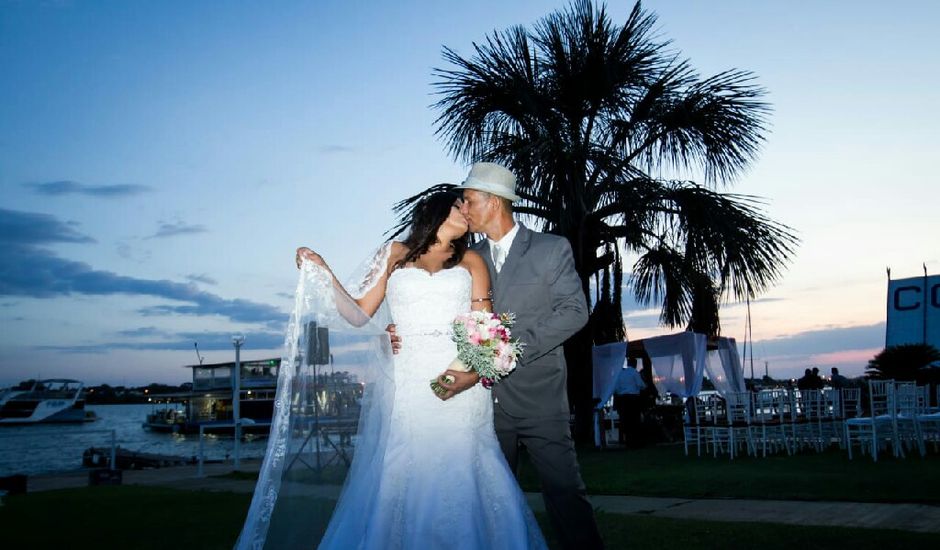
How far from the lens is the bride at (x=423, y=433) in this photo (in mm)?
2980

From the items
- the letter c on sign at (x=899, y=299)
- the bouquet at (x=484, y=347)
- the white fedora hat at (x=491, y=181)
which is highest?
the letter c on sign at (x=899, y=299)

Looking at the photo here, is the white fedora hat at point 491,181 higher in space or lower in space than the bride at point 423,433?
higher

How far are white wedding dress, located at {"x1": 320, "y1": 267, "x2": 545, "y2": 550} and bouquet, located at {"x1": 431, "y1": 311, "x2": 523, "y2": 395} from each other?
0.16 m

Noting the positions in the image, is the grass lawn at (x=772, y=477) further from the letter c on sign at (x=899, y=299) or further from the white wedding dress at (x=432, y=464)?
the letter c on sign at (x=899, y=299)

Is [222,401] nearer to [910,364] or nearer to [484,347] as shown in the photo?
[910,364]

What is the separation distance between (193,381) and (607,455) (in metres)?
69.3

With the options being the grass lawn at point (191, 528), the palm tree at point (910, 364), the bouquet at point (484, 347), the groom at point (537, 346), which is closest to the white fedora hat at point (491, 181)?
the groom at point (537, 346)

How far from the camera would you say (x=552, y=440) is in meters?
3.16

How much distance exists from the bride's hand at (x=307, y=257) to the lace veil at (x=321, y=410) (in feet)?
0.11

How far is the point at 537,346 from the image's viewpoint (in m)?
3.15

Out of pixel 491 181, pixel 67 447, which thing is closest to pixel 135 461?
pixel 67 447

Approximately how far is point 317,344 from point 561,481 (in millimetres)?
1255

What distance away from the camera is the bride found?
2980 millimetres

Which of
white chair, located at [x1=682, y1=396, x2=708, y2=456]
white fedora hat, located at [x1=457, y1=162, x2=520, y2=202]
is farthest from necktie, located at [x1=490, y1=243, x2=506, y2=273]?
white chair, located at [x1=682, y1=396, x2=708, y2=456]
